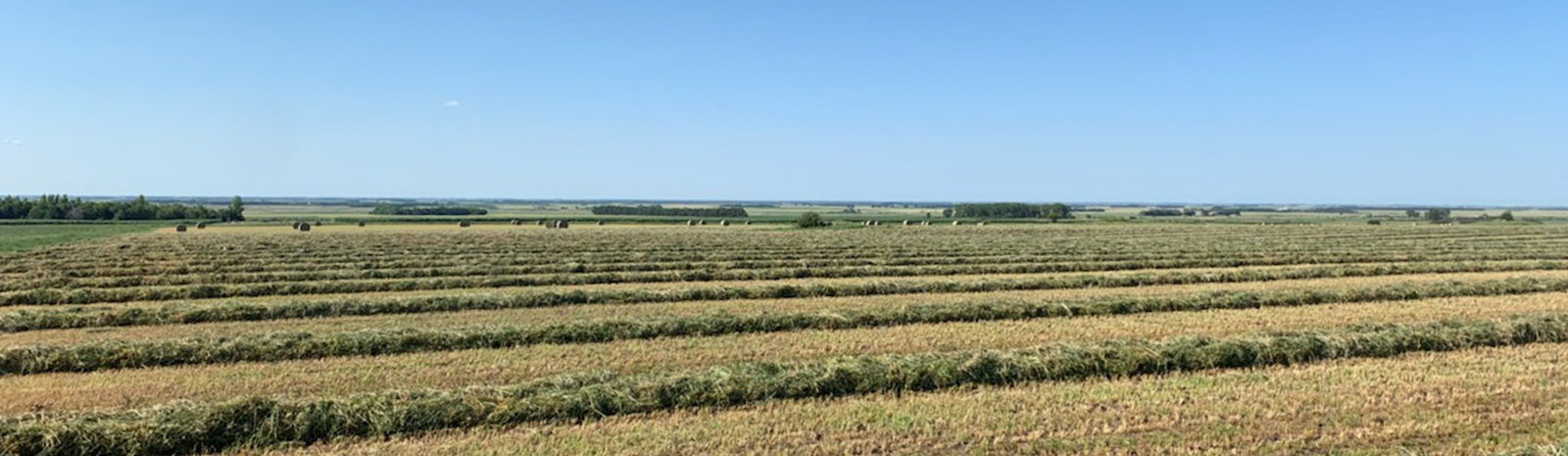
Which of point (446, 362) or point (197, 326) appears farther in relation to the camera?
point (197, 326)

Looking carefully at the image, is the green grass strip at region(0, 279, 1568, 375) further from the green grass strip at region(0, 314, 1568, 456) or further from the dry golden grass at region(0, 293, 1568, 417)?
the green grass strip at region(0, 314, 1568, 456)

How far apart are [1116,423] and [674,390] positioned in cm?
455

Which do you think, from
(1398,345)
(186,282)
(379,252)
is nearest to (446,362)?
(1398,345)

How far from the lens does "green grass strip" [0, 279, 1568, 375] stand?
1134 centimetres

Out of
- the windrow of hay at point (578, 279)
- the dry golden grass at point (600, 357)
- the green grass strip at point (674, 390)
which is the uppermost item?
the green grass strip at point (674, 390)

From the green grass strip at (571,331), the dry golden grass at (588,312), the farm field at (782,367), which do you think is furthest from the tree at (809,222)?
the green grass strip at (571,331)

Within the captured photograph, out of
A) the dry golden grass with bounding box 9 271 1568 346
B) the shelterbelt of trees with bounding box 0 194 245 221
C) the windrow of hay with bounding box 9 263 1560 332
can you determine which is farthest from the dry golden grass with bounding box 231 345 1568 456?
the shelterbelt of trees with bounding box 0 194 245 221

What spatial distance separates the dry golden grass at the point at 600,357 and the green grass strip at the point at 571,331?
1.54 ft

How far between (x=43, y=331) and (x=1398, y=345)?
2162 cm

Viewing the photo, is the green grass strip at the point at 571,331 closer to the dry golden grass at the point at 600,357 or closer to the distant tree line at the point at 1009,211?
the dry golden grass at the point at 600,357

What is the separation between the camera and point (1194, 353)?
1105cm

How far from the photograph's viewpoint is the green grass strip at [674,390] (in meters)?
7.61

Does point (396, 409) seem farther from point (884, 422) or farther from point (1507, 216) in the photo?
point (1507, 216)

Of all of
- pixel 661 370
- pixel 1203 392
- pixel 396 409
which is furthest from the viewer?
pixel 661 370
